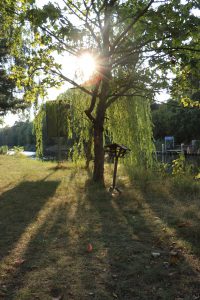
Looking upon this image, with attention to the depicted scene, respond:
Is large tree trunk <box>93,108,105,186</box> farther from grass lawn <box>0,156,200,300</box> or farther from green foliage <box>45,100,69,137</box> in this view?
green foliage <box>45,100,69,137</box>

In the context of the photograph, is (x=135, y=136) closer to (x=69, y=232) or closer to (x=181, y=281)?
(x=69, y=232)

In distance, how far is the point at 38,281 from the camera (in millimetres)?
3600

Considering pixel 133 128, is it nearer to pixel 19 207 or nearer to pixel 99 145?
pixel 99 145

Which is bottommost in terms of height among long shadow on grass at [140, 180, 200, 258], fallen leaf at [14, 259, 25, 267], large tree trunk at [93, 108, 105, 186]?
fallen leaf at [14, 259, 25, 267]

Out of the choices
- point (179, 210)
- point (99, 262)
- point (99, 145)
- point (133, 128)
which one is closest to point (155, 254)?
point (99, 262)

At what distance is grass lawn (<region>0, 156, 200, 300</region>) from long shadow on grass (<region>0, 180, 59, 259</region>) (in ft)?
0.05

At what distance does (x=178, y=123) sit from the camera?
4688cm

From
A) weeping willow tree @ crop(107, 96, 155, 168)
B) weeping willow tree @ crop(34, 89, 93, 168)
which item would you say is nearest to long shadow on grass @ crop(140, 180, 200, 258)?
weeping willow tree @ crop(107, 96, 155, 168)

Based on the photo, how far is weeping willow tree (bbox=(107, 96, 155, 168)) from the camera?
1318cm

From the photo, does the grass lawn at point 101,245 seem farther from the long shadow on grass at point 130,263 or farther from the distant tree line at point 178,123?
the distant tree line at point 178,123

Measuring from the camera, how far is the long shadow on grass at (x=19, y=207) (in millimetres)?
5242

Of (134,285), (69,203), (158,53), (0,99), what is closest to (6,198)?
(69,203)

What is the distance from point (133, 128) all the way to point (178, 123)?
35107 mm

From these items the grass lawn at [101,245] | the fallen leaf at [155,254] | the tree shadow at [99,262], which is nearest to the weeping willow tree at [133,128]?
the grass lawn at [101,245]
